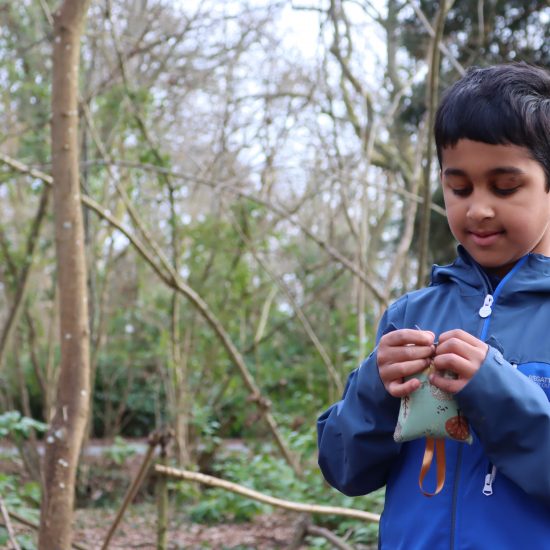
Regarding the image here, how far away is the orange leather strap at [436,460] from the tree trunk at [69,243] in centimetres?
220

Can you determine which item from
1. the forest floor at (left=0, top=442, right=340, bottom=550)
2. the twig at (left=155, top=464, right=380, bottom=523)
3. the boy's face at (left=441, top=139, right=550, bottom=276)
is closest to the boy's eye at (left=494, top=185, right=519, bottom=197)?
the boy's face at (left=441, top=139, right=550, bottom=276)

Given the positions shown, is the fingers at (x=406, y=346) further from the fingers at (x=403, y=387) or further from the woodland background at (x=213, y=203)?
the woodland background at (x=213, y=203)

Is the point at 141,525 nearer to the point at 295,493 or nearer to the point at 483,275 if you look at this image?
the point at 295,493

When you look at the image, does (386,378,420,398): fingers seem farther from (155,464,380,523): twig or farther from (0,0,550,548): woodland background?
(0,0,550,548): woodland background

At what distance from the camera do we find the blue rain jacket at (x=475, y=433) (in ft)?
3.59

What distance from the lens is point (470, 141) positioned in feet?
4.02

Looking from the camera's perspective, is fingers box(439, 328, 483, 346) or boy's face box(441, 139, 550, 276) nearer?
fingers box(439, 328, 483, 346)

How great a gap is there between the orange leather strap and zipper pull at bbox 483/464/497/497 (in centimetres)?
6

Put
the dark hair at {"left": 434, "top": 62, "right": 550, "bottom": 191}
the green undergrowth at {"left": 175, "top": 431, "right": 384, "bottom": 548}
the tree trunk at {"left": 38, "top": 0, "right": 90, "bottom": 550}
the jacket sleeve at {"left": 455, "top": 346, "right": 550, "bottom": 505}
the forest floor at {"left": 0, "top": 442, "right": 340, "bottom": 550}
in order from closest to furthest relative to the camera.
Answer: the jacket sleeve at {"left": 455, "top": 346, "right": 550, "bottom": 505}, the dark hair at {"left": 434, "top": 62, "right": 550, "bottom": 191}, the tree trunk at {"left": 38, "top": 0, "right": 90, "bottom": 550}, the green undergrowth at {"left": 175, "top": 431, "right": 384, "bottom": 548}, the forest floor at {"left": 0, "top": 442, "right": 340, "bottom": 550}

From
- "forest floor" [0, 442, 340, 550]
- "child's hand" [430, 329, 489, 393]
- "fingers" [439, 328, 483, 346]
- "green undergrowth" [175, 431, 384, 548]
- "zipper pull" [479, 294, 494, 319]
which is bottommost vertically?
"forest floor" [0, 442, 340, 550]

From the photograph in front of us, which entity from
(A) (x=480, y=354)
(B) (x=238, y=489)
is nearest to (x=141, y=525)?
(B) (x=238, y=489)

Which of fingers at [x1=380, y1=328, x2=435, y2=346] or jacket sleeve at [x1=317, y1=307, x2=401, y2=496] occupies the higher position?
fingers at [x1=380, y1=328, x2=435, y2=346]

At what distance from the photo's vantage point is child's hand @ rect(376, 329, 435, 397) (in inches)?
44.7

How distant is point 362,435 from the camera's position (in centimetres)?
125
